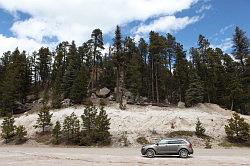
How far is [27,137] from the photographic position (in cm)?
5356

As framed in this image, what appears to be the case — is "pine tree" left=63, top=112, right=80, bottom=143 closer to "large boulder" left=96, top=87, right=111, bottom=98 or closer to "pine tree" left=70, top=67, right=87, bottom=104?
"pine tree" left=70, top=67, right=87, bottom=104

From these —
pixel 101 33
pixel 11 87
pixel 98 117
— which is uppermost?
pixel 101 33

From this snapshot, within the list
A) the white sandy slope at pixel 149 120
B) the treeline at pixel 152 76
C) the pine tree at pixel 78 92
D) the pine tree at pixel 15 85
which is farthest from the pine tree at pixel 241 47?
the pine tree at pixel 15 85

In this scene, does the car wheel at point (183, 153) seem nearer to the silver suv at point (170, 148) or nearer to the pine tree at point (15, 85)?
the silver suv at point (170, 148)

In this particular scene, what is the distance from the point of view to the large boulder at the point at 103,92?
77562 mm

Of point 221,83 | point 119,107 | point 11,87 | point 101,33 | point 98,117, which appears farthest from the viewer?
point 101,33

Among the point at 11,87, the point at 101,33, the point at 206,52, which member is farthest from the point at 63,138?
the point at 206,52

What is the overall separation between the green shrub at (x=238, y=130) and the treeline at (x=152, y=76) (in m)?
19.8

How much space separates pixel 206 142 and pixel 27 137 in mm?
28318

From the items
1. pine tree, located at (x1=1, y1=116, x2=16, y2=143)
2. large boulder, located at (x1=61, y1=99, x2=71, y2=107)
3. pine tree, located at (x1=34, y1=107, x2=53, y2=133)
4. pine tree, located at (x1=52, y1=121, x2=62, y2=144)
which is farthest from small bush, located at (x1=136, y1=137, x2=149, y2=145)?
large boulder, located at (x1=61, y1=99, x2=71, y2=107)

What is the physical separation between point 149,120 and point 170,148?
74.6 feet

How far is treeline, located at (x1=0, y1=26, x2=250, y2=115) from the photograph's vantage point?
6825cm

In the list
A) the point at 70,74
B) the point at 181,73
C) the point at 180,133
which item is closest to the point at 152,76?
the point at 181,73

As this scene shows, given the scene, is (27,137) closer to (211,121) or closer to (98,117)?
(98,117)
